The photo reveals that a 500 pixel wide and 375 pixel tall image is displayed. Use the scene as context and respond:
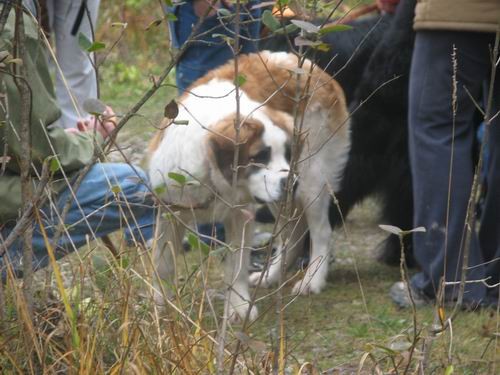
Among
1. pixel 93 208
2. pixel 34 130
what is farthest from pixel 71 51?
pixel 34 130

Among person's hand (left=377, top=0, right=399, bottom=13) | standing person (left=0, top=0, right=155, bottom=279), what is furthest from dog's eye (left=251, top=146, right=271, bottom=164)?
person's hand (left=377, top=0, right=399, bottom=13)

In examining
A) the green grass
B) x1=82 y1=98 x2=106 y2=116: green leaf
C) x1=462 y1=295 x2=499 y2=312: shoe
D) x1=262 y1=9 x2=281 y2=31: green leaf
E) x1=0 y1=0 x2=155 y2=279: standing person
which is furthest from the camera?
x1=462 y1=295 x2=499 y2=312: shoe

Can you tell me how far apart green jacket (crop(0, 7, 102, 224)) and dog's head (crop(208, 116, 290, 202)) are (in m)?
0.64

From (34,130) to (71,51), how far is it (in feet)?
7.27

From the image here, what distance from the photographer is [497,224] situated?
4.37m

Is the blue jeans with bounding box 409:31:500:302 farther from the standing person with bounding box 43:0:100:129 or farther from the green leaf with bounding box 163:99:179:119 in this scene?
the standing person with bounding box 43:0:100:129


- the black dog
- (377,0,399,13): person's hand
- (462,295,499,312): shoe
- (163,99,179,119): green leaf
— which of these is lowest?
(462,295,499,312): shoe

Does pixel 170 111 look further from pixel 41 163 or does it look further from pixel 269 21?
pixel 41 163

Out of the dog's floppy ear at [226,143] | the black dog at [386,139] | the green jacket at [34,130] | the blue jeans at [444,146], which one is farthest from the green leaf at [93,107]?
the black dog at [386,139]

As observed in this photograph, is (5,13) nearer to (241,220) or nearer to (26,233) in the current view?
(26,233)

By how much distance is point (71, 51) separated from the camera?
5.55 meters

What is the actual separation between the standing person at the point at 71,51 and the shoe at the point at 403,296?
186cm

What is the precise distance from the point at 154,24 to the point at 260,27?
2.87m

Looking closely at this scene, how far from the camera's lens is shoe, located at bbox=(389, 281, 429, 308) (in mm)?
4242
